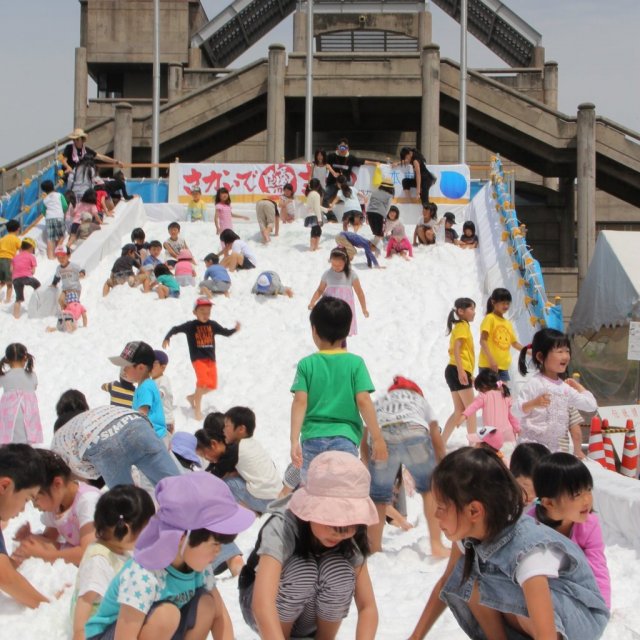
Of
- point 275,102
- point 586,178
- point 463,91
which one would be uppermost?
point 463,91

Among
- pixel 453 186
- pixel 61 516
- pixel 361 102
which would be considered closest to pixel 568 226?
pixel 361 102

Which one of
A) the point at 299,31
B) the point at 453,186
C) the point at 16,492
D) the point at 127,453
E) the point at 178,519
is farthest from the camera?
the point at 299,31

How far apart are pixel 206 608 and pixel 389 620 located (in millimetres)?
1427

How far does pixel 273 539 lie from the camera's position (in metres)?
4.29

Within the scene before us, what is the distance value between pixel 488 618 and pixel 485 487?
0.58 meters

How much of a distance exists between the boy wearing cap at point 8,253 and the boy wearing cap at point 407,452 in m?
10.5

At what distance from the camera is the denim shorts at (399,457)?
647 centimetres

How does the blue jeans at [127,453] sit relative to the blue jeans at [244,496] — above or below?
above

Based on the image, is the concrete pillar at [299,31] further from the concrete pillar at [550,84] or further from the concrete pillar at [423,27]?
the concrete pillar at [550,84]

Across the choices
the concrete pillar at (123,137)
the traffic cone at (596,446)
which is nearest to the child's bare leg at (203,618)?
the traffic cone at (596,446)

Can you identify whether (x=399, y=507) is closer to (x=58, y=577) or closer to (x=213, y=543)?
(x=58, y=577)

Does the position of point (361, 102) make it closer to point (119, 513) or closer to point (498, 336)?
point (498, 336)

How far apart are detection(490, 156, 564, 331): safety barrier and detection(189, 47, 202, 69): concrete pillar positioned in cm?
1926

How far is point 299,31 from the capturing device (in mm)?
34531
